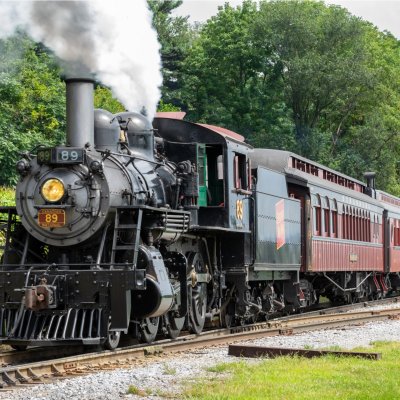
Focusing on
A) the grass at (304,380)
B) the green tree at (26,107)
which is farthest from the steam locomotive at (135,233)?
the green tree at (26,107)

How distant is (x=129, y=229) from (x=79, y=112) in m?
1.66

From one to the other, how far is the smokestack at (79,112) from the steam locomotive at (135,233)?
1 centimetres

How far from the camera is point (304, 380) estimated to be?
859 centimetres

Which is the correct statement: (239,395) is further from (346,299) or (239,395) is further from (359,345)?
(346,299)

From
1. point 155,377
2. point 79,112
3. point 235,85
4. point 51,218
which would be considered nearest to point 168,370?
point 155,377

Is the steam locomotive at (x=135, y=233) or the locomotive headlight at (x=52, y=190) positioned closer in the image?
the steam locomotive at (x=135, y=233)

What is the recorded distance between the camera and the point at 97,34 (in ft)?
40.7

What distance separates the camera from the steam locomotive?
11164mm

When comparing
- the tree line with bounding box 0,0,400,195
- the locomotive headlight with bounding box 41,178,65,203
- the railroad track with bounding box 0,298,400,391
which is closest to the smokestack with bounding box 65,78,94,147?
the locomotive headlight with bounding box 41,178,65,203

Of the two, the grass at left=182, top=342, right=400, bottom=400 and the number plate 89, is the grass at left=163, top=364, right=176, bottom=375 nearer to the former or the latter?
the grass at left=182, top=342, right=400, bottom=400

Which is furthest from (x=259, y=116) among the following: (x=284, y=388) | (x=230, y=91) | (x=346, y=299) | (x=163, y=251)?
(x=284, y=388)

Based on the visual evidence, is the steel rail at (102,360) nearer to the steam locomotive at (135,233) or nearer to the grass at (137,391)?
the steam locomotive at (135,233)

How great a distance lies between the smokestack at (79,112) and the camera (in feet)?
38.1

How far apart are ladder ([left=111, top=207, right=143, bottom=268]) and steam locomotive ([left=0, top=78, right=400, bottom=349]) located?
2 cm
